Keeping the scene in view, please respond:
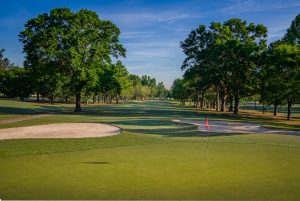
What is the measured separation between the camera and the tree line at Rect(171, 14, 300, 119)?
4684 centimetres

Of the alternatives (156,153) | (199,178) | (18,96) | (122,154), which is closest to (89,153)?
(122,154)

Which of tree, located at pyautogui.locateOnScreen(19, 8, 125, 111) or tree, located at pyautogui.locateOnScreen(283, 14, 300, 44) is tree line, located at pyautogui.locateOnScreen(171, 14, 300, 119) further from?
tree, located at pyautogui.locateOnScreen(19, 8, 125, 111)

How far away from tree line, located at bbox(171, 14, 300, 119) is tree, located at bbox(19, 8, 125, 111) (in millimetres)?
22408

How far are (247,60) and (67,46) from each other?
112 ft

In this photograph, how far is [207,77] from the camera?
6056 cm

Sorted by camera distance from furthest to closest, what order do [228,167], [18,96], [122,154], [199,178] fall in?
1. [18,96]
2. [122,154]
3. [228,167]
4. [199,178]

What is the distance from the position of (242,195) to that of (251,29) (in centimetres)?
5813

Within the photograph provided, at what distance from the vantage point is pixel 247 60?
56750 mm

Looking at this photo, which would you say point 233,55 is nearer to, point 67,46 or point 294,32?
point 294,32

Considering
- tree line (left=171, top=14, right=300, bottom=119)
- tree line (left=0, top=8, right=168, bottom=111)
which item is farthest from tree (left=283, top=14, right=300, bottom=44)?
tree line (left=0, top=8, right=168, bottom=111)

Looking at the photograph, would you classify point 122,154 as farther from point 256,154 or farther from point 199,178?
point 256,154

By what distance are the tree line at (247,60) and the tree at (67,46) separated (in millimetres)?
22408

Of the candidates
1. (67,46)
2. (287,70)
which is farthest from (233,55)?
(67,46)

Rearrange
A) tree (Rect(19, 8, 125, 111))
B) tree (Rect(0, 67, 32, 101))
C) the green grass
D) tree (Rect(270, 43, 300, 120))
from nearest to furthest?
the green grass → tree (Rect(270, 43, 300, 120)) → tree (Rect(19, 8, 125, 111)) → tree (Rect(0, 67, 32, 101))
